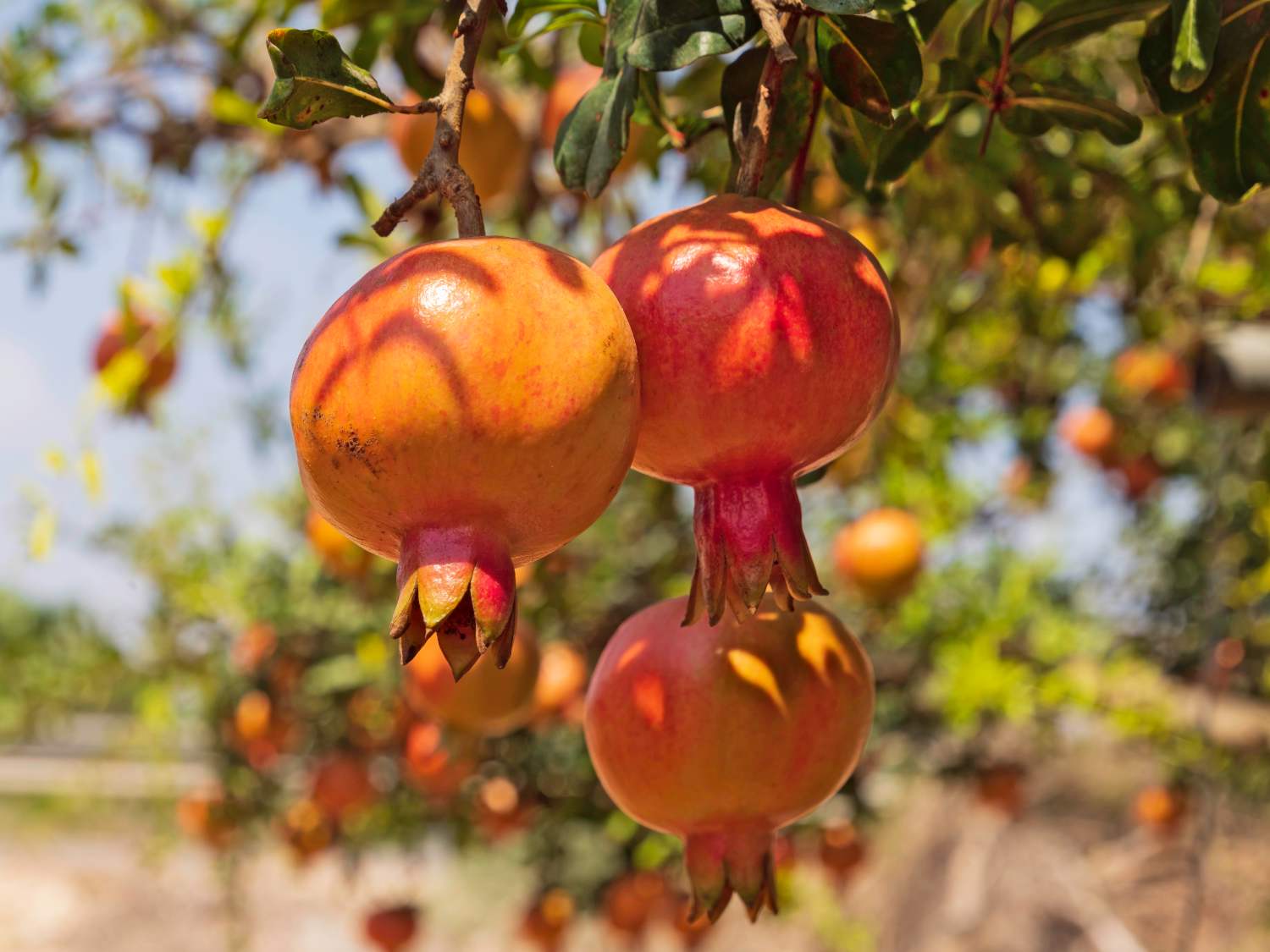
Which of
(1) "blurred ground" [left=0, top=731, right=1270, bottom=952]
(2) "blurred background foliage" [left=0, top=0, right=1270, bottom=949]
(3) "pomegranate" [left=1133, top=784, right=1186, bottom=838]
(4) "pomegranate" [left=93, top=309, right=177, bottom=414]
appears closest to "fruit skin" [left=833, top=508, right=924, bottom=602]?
(2) "blurred background foliage" [left=0, top=0, right=1270, bottom=949]

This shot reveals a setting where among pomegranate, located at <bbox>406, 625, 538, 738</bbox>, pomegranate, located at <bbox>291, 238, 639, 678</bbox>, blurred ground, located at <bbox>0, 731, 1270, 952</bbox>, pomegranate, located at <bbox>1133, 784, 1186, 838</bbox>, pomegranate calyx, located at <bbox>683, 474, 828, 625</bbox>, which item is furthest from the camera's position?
blurred ground, located at <bbox>0, 731, 1270, 952</bbox>

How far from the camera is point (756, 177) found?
597mm

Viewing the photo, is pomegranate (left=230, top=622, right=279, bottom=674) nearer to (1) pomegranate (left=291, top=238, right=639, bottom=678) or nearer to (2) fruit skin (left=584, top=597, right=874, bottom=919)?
(2) fruit skin (left=584, top=597, right=874, bottom=919)

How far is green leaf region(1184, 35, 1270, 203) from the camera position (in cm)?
70

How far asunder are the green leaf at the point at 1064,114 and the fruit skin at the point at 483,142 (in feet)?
2.19

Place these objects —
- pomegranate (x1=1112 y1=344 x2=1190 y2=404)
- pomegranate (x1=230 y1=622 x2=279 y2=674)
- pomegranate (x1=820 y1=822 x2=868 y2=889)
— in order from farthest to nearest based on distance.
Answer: pomegranate (x1=230 y1=622 x2=279 y2=674)
pomegranate (x1=1112 y1=344 x2=1190 y2=404)
pomegranate (x1=820 y1=822 x2=868 y2=889)

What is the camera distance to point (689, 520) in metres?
2.90

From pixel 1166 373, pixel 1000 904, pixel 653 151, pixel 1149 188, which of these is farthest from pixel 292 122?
pixel 1000 904

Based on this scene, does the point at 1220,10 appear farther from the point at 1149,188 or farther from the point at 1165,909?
the point at 1165,909

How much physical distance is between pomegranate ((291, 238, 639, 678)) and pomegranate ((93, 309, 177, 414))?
1.45 m

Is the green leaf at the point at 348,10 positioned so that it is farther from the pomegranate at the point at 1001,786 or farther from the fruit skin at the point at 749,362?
the pomegranate at the point at 1001,786

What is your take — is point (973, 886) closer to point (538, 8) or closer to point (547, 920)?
point (547, 920)

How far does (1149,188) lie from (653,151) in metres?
0.53

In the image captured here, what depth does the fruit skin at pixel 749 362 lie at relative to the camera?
1.76 ft
